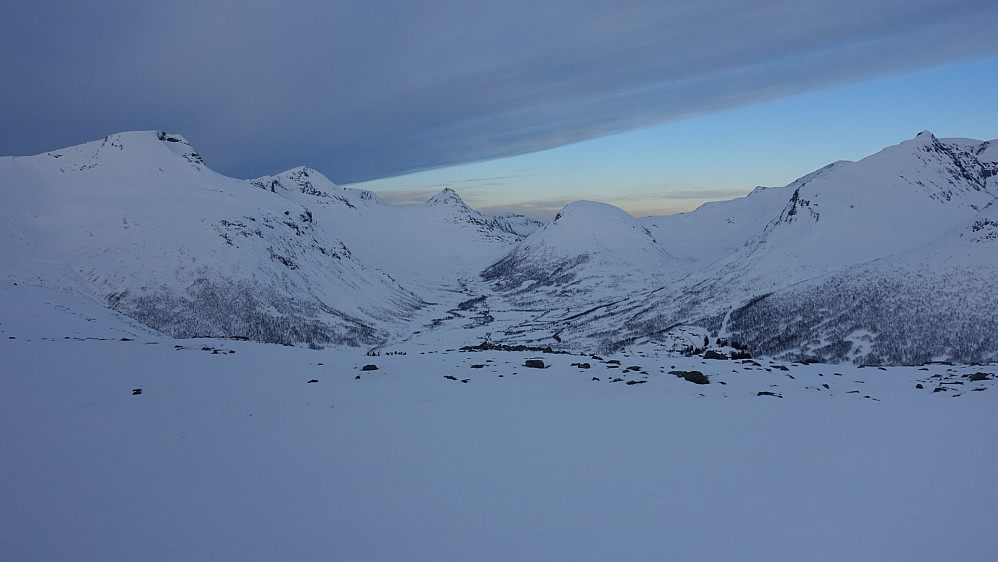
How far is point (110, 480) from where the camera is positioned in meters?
10.8

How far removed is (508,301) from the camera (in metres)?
166

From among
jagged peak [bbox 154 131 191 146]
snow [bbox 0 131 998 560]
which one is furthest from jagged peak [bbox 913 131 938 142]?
jagged peak [bbox 154 131 191 146]

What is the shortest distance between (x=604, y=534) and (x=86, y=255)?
10401cm

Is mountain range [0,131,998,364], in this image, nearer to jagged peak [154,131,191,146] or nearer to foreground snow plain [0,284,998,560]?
jagged peak [154,131,191,146]

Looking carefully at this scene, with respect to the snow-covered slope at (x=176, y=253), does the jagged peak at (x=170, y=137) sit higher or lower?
higher

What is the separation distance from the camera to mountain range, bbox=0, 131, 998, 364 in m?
60.9

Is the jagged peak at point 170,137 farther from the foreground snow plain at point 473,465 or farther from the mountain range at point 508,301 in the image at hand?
the foreground snow plain at point 473,465

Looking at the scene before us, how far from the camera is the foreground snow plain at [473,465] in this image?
887 centimetres

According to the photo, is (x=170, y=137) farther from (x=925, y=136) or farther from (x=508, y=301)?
(x=925, y=136)

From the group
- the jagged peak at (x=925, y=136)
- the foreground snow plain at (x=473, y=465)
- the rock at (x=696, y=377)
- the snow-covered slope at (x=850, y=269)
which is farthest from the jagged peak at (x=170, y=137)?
the jagged peak at (x=925, y=136)

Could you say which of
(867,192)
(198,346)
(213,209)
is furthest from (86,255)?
(867,192)

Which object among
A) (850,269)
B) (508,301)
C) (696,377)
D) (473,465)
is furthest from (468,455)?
(508,301)

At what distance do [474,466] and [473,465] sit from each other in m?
0.08

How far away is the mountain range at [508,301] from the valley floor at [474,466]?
2960 centimetres
